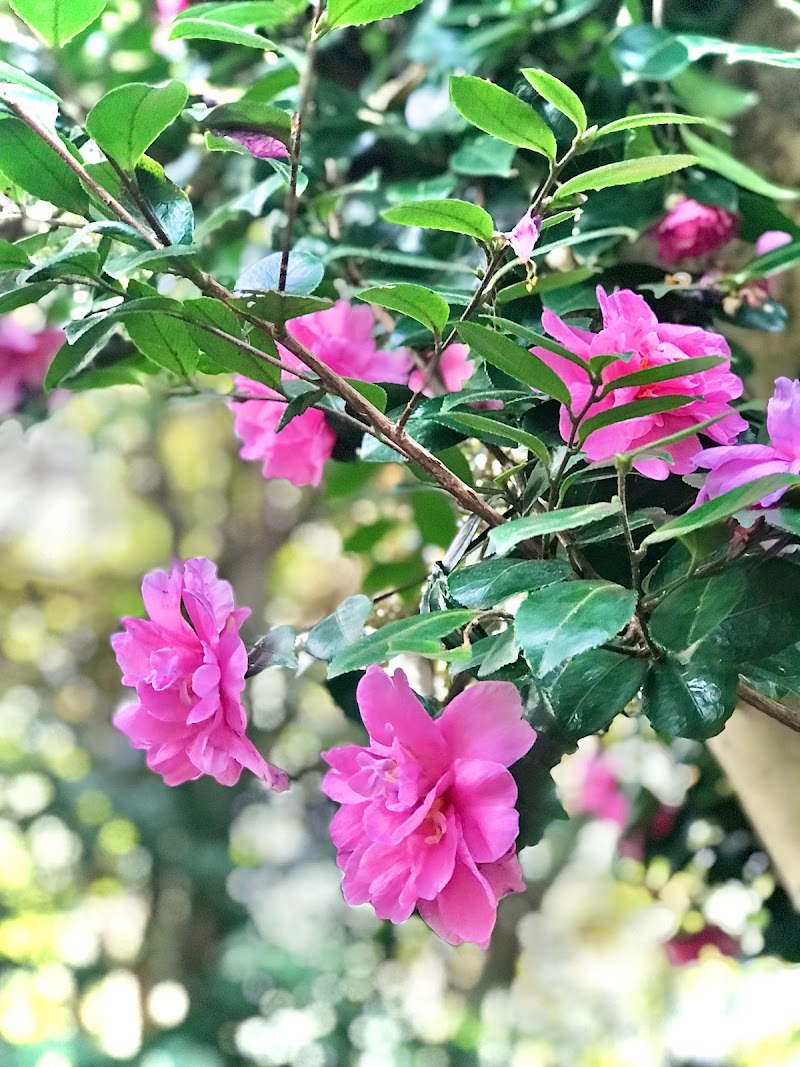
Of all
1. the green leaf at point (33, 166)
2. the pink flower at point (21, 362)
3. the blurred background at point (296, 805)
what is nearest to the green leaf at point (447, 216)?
the green leaf at point (33, 166)

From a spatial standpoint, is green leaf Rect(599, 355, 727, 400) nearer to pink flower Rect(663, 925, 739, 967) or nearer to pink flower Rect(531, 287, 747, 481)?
pink flower Rect(531, 287, 747, 481)

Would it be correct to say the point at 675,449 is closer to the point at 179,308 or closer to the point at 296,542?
the point at 179,308

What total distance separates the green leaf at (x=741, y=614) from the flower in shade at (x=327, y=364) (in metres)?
0.25

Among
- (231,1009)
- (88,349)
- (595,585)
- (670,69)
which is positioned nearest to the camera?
(595,585)

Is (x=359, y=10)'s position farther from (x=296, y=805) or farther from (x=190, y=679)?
(x=296, y=805)

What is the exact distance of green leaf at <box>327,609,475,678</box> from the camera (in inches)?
12.2

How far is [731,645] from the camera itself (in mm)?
318

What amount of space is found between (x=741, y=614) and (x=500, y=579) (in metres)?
0.08

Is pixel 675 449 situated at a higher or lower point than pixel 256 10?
lower

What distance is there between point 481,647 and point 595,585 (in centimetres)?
6

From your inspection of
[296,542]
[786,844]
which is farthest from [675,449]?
[296,542]

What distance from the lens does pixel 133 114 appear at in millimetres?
328

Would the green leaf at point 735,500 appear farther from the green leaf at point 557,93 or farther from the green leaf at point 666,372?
the green leaf at point 557,93

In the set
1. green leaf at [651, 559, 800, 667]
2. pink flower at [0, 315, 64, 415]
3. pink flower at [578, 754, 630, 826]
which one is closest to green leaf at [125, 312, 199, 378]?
green leaf at [651, 559, 800, 667]
